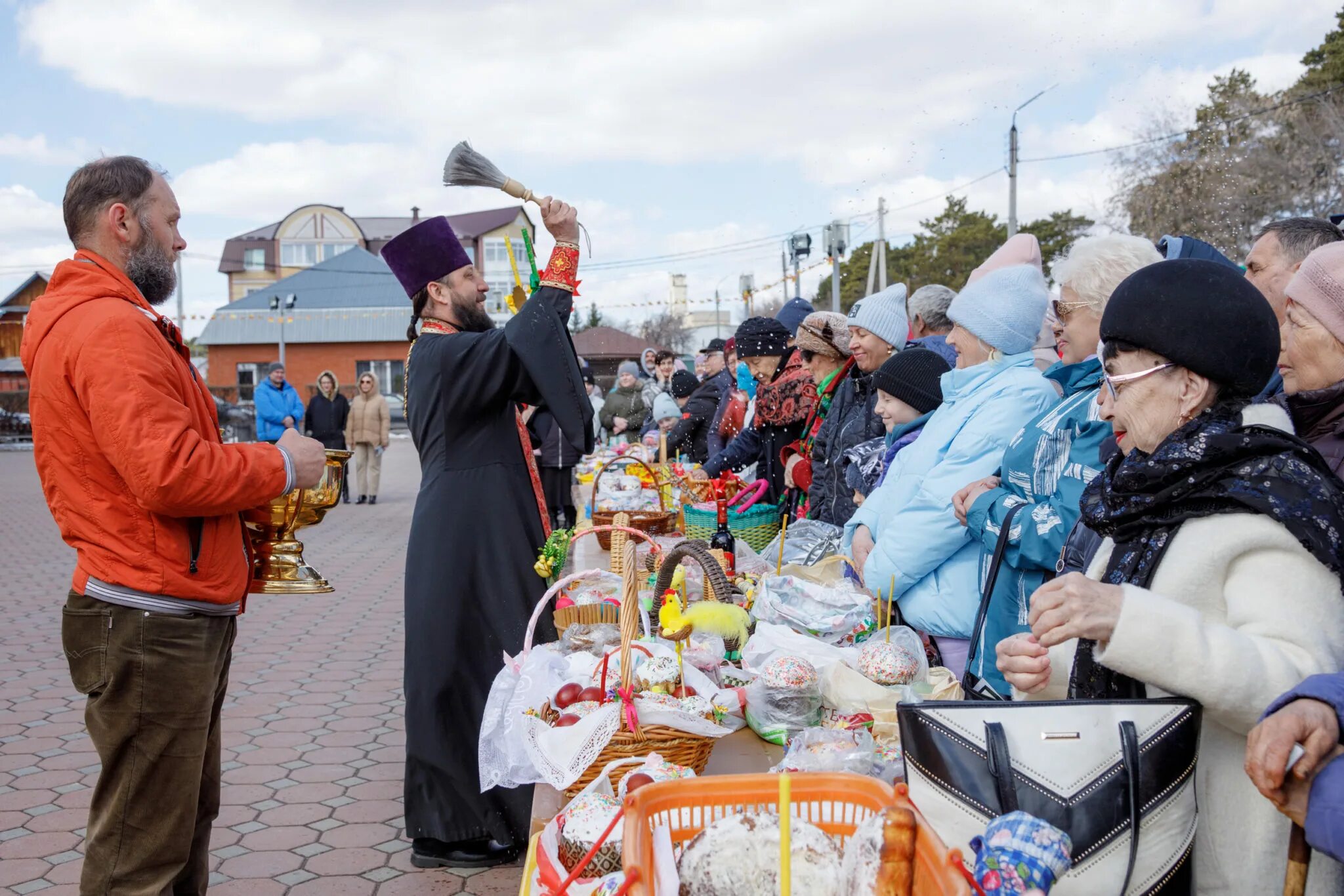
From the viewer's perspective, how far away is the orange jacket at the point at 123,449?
2.28 m

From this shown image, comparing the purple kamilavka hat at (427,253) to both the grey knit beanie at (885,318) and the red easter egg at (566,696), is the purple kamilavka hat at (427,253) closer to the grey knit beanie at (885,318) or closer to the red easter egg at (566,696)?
the red easter egg at (566,696)

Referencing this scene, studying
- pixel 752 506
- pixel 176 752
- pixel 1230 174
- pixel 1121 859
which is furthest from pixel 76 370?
pixel 1230 174

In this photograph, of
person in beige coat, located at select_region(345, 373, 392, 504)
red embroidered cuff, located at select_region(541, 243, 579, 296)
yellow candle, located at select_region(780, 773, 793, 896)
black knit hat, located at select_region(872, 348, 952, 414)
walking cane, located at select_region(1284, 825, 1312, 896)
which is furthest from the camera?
person in beige coat, located at select_region(345, 373, 392, 504)

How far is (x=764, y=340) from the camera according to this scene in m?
6.42

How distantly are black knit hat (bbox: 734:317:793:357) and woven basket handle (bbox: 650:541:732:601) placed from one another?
11.7ft

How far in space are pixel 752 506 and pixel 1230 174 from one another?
780 inches

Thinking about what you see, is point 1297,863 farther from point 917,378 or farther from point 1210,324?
point 917,378

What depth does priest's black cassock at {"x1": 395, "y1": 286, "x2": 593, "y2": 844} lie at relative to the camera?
11.2 ft

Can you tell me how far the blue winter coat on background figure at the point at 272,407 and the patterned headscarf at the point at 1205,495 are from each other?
11853 mm

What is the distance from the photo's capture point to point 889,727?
2188 millimetres

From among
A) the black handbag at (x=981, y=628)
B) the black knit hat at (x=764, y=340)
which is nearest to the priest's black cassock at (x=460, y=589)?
the black handbag at (x=981, y=628)

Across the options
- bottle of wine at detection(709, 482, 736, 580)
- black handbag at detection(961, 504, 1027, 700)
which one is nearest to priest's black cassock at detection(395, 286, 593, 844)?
bottle of wine at detection(709, 482, 736, 580)

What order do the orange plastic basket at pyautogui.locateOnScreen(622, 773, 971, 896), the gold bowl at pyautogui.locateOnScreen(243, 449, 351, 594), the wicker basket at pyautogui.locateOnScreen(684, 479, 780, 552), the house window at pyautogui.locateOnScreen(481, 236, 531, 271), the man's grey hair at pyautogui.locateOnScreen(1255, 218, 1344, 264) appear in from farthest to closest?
the house window at pyautogui.locateOnScreen(481, 236, 531, 271) → the wicker basket at pyautogui.locateOnScreen(684, 479, 780, 552) → the man's grey hair at pyautogui.locateOnScreen(1255, 218, 1344, 264) → the gold bowl at pyautogui.locateOnScreen(243, 449, 351, 594) → the orange plastic basket at pyautogui.locateOnScreen(622, 773, 971, 896)

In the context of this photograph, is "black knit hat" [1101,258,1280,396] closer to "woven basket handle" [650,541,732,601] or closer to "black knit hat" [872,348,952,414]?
"woven basket handle" [650,541,732,601]
